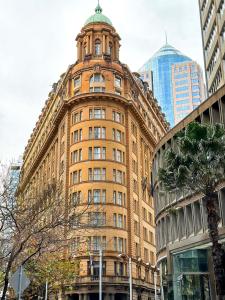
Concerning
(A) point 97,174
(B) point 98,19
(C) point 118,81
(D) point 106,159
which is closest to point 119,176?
(D) point 106,159

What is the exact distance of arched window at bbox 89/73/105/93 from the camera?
6850 cm

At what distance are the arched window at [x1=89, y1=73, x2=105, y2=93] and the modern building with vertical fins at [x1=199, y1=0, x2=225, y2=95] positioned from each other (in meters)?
19.1

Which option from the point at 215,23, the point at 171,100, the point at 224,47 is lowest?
the point at 224,47

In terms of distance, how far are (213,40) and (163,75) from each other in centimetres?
14135

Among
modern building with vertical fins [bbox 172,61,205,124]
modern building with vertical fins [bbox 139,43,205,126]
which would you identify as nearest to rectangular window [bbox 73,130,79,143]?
modern building with vertical fins [bbox 139,43,205,126]

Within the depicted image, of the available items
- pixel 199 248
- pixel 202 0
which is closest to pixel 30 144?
pixel 202 0

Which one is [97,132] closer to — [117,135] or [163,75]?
[117,135]

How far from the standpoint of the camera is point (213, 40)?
1961 inches

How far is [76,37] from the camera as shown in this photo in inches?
3009

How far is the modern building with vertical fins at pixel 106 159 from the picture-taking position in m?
58.7

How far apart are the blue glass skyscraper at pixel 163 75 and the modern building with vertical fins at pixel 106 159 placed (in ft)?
349

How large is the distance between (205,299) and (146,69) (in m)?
170

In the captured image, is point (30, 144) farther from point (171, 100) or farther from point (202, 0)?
point (171, 100)

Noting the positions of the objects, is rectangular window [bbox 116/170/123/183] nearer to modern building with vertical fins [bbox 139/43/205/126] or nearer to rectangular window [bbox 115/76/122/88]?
rectangular window [bbox 115/76/122/88]
